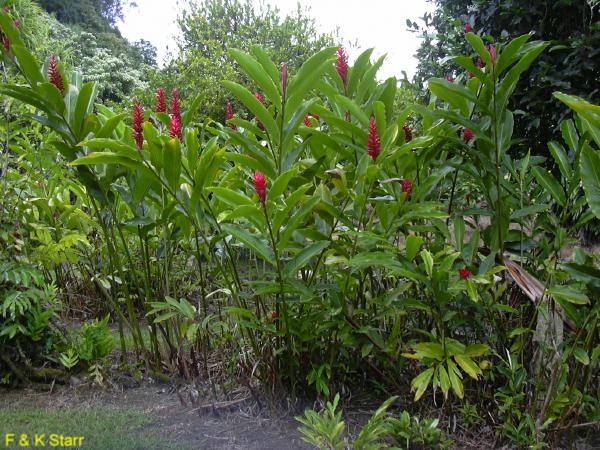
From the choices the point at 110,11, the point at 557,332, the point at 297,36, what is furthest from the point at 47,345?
the point at 110,11

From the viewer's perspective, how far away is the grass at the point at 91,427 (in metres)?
2.11

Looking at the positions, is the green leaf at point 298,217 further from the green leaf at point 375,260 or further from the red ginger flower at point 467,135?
the red ginger flower at point 467,135

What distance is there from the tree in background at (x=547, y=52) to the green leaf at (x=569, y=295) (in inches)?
69.0

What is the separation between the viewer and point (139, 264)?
4.68 meters

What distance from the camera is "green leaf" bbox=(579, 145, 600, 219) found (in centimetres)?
163

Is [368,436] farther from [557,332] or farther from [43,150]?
[43,150]

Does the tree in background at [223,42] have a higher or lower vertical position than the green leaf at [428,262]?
higher

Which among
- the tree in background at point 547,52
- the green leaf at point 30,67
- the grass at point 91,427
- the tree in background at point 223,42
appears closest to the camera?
the grass at point 91,427

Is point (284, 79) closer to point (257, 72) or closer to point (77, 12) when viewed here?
point (257, 72)

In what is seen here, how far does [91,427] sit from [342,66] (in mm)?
1885

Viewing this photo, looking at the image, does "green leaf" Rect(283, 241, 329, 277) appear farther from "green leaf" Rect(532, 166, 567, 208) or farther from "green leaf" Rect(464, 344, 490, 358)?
"green leaf" Rect(532, 166, 567, 208)

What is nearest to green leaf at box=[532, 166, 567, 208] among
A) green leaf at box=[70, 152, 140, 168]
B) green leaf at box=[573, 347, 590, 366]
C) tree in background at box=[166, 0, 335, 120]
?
green leaf at box=[573, 347, 590, 366]

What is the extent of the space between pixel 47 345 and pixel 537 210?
2620mm

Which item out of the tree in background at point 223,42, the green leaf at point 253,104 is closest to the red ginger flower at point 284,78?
the green leaf at point 253,104
